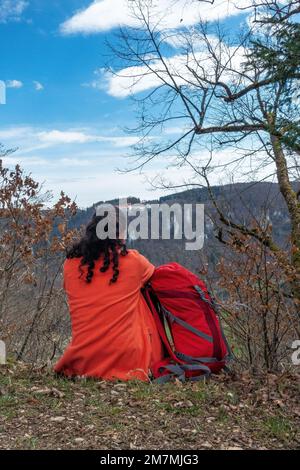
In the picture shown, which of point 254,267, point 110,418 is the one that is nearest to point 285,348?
point 254,267

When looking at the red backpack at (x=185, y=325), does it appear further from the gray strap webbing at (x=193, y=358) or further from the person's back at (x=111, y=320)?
the person's back at (x=111, y=320)

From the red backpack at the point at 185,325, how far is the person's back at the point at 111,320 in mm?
119

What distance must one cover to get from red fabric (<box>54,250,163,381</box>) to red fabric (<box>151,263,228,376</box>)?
153 mm

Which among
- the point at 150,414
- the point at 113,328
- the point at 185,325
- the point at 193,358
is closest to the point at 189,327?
the point at 185,325

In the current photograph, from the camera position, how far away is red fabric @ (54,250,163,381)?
4758 mm

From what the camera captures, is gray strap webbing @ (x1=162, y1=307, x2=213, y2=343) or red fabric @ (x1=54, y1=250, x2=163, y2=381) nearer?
red fabric @ (x1=54, y1=250, x2=163, y2=381)

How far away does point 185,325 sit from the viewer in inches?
193

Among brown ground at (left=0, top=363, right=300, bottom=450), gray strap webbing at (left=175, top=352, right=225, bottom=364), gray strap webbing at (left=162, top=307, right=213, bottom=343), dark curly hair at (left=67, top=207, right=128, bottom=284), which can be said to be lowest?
brown ground at (left=0, top=363, right=300, bottom=450)

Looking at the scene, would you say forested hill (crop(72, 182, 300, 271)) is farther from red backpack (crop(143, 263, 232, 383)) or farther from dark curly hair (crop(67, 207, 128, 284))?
red backpack (crop(143, 263, 232, 383))

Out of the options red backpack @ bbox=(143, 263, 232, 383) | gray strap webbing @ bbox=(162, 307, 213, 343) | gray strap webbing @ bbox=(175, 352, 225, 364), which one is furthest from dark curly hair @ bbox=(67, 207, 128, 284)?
gray strap webbing @ bbox=(175, 352, 225, 364)

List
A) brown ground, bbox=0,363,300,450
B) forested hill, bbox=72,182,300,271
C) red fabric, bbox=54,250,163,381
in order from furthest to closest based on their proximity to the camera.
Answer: forested hill, bbox=72,182,300,271, red fabric, bbox=54,250,163,381, brown ground, bbox=0,363,300,450

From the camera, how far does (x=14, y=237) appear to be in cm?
719

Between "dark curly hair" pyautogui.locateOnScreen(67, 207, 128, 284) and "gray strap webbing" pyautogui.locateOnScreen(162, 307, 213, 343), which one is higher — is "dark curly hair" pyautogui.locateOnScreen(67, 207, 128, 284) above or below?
above

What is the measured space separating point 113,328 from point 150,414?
3.48ft
